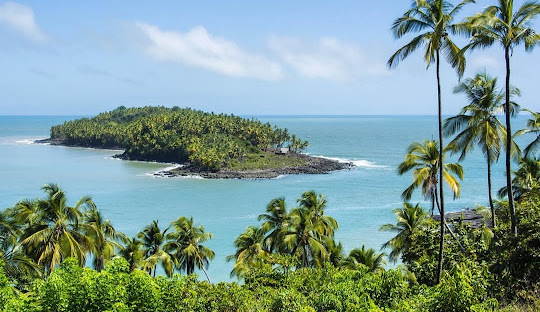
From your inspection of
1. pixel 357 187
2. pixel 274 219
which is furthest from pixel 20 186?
pixel 274 219

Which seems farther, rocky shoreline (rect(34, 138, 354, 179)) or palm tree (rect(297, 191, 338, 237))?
rocky shoreline (rect(34, 138, 354, 179))

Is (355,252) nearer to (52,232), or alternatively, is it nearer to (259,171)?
(52,232)

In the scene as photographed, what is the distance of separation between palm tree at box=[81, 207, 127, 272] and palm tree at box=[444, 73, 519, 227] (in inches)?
616

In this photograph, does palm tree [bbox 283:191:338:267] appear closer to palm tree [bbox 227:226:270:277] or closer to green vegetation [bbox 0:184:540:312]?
green vegetation [bbox 0:184:540:312]

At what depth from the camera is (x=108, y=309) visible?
1095 cm

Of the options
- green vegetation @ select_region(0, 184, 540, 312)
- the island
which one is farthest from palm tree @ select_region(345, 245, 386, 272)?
the island

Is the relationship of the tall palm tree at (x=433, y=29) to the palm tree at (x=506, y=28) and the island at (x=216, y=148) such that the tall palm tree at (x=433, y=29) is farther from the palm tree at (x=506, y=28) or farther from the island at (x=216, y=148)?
the island at (x=216, y=148)

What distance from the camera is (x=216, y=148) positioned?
303 feet

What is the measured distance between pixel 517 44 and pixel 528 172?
13.1 metres

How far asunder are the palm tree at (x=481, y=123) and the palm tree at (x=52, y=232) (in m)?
15.8

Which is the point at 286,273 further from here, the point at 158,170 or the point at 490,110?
the point at 158,170

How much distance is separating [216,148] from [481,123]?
252 ft

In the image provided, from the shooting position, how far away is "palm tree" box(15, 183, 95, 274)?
61.1ft

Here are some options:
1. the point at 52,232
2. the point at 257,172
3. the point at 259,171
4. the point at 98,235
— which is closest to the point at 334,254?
the point at 98,235
